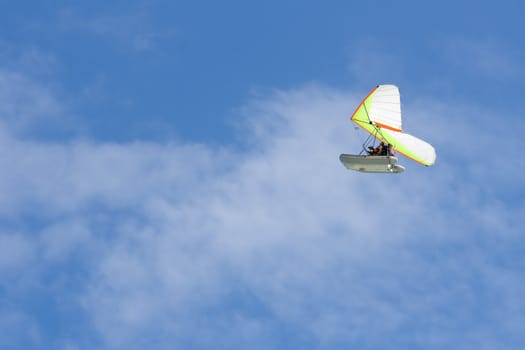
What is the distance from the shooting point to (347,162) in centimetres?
9931

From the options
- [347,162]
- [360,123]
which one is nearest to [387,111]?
[360,123]

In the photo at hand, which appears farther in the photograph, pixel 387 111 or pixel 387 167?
pixel 387 111

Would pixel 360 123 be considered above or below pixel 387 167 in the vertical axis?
above

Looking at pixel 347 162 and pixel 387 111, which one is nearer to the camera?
pixel 347 162

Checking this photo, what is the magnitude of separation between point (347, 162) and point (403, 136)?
7.95 m

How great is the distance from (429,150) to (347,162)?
364 inches

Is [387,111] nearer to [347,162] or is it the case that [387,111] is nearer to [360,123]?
[360,123]

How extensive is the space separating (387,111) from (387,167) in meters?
9.19

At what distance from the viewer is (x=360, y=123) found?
105062 mm

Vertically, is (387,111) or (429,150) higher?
(387,111)

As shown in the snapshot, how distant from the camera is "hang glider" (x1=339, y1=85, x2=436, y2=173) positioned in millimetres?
99312

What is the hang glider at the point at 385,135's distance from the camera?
99.3 metres

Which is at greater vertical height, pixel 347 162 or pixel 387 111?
pixel 387 111

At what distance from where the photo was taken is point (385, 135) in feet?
339
